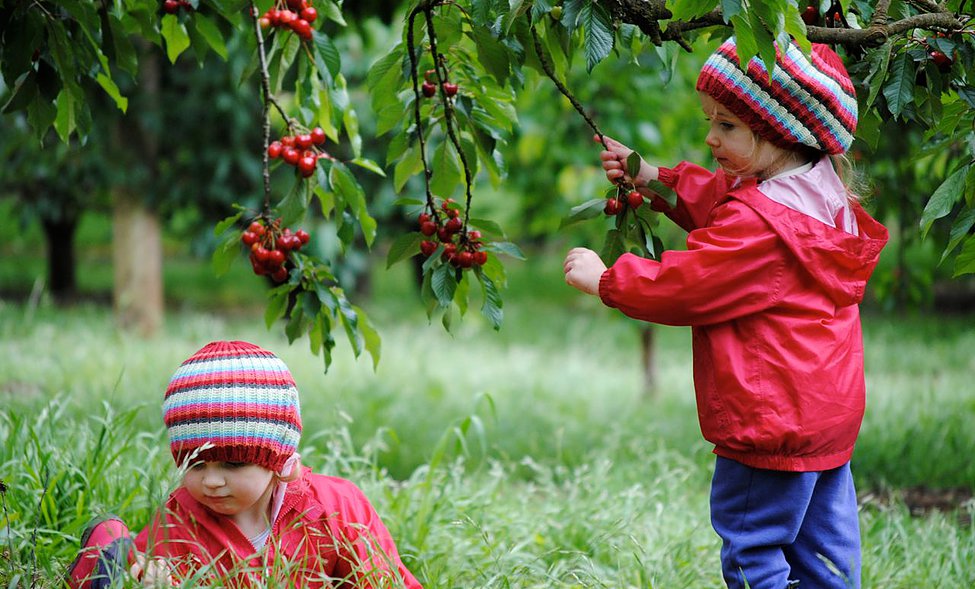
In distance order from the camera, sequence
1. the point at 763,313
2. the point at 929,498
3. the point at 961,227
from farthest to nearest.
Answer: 1. the point at 929,498
2. the point at 763,313
3. the point at 961,227

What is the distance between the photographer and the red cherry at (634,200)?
2268 mm

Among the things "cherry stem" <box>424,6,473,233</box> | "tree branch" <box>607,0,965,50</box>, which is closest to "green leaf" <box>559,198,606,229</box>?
"cherry stem" <box>424,6,473,233</box>

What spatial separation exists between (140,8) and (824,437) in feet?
6.76

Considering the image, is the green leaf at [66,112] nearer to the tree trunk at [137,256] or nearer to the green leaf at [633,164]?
the green leaf at [633,164]

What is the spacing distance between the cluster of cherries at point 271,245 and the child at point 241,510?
35 centimetres

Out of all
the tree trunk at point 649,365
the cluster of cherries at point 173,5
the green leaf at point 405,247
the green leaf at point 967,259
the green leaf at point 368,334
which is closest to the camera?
the green leaf at point 967,259

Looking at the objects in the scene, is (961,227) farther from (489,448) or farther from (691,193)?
(489,448)

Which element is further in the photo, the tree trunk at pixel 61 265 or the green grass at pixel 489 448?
the tree trunk at pixel 61 265

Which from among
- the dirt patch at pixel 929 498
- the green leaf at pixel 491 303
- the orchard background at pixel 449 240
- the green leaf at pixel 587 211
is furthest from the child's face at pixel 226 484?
the dirt patch at pixel 929 498

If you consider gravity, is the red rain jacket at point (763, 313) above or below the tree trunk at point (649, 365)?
above

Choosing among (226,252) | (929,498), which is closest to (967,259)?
(226,252)

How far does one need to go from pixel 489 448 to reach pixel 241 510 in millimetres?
2615

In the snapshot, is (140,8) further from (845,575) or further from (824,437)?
→ (845,575)

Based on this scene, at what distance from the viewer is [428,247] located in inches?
96.6
